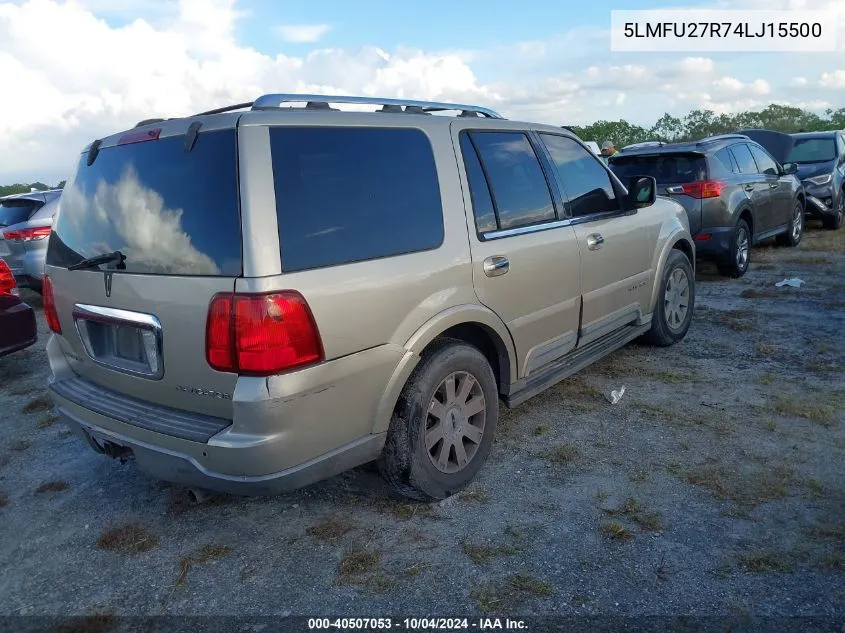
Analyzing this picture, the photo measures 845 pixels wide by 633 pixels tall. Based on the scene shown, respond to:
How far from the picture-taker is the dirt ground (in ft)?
8.44

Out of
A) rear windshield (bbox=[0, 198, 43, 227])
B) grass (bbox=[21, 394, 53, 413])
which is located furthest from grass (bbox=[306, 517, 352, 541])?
rear windshield (bbox=[0, 198, 43, 227])

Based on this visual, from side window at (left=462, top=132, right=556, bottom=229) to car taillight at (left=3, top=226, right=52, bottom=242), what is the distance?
7.22 metres

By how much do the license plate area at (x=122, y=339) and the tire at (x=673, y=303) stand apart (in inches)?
150

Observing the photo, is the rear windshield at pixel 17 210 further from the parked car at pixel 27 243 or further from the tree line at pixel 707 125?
the tree line at pixel 707 125

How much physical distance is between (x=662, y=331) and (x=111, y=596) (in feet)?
14.1

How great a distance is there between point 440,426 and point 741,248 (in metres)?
6.59

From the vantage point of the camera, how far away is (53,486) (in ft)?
12.0

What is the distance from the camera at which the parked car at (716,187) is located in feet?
25.7

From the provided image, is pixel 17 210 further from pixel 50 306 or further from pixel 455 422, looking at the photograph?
pixel 455 422

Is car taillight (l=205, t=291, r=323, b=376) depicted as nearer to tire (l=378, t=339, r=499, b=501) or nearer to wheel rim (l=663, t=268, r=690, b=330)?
tire (l=378, t=339, r=499, b=501)

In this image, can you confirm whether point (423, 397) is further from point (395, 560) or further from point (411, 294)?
point (395, 560)

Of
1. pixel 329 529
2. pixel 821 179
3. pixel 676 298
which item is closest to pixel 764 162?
pixel 821 179

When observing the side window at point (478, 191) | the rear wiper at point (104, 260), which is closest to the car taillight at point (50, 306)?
the rear wiper at point (104, 260)

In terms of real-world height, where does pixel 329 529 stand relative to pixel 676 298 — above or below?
below
